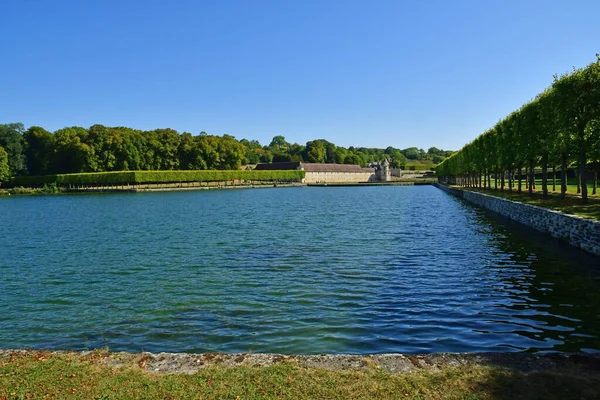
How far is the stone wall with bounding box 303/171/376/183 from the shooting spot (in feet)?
541

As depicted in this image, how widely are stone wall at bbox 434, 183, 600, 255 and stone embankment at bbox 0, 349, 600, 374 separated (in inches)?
485

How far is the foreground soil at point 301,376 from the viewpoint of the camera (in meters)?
5.89

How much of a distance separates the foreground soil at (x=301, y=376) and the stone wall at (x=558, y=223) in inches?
494

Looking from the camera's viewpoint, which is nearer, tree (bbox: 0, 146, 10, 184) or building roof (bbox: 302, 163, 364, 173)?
tree (bbox: 0, 146, 10, 184)

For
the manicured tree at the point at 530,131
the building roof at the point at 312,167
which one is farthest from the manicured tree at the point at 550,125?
the building roof at the point at 312,167

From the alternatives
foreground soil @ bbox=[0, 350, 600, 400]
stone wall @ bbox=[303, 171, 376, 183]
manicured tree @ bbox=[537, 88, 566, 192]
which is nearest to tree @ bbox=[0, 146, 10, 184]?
stone wall @ bbox=[303, 171, 376, 183]

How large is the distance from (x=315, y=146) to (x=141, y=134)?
87647mm

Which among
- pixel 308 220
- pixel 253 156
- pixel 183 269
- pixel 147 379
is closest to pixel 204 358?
pixel 147 379

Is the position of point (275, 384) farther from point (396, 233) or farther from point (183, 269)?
point (396, 233)

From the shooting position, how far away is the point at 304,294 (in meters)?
12.9

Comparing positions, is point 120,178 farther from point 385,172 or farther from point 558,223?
point 385,172

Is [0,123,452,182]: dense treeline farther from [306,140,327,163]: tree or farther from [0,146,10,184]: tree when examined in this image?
[306,140,327,163]: tree

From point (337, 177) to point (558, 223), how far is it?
502 feet

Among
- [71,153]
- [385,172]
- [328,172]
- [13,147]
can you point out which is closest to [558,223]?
[71,153]
